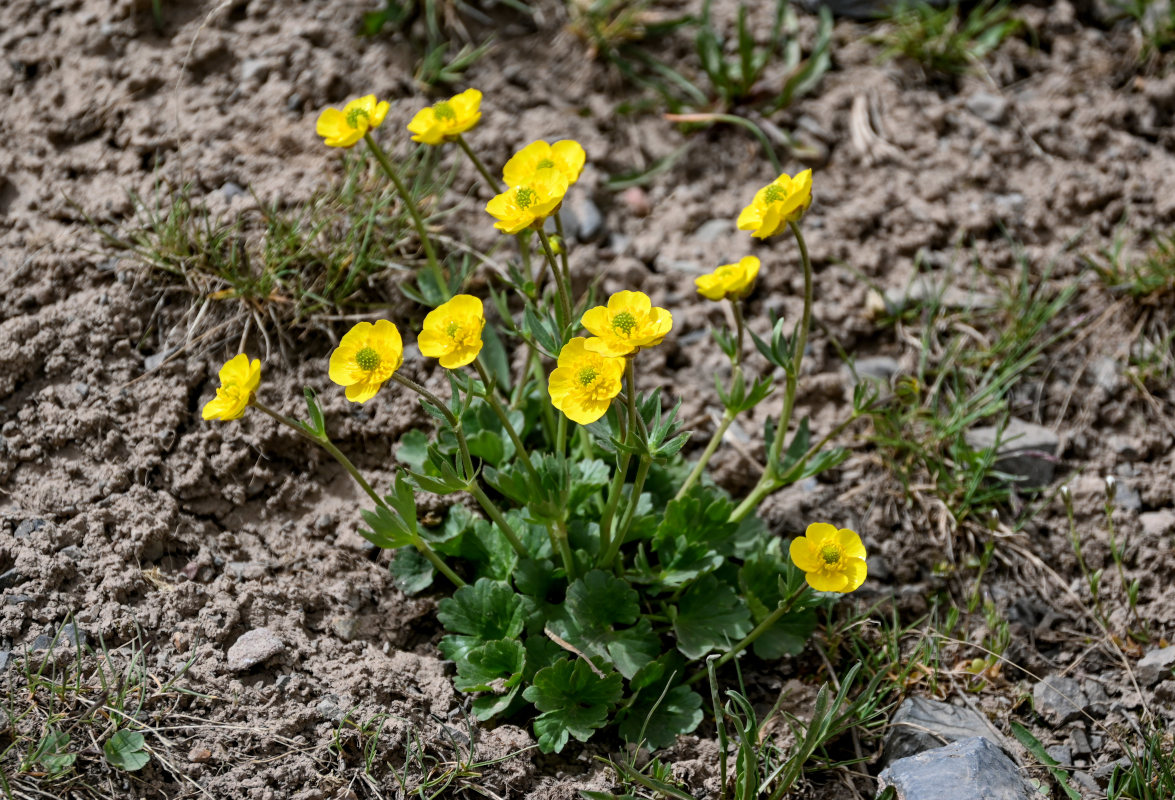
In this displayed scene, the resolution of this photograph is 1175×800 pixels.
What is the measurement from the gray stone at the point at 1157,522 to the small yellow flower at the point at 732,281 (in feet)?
5.29

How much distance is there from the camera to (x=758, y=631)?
8.14 feet

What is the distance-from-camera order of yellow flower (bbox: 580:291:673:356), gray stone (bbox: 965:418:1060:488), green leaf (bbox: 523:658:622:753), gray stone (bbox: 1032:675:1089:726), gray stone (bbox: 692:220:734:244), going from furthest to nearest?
gray stone (bbox: 692:220:734:244), gray stone (bbox: 965:418:1060:488), gray stone (bbox: 1032:675:1089:726), green leaf (bbox: 523:658:622:753), yellow flower (bbox: 580:291:673:356)

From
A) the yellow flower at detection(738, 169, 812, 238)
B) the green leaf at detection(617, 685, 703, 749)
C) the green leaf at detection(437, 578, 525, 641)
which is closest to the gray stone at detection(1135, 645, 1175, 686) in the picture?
the green leaf at detection(617, 685, 703, 749)

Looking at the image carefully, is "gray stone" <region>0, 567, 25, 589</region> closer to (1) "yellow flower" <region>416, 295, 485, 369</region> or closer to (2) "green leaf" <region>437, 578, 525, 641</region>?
(2) "green leaf" <region>437, 578, 525, 641</region>

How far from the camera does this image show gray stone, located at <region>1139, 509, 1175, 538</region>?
119 inches

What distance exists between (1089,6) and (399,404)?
11.6ft

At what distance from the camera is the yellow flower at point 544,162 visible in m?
2.49

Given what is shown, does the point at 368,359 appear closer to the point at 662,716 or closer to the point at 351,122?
the point at 351,122

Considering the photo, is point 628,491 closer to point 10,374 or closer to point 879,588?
point 879,588

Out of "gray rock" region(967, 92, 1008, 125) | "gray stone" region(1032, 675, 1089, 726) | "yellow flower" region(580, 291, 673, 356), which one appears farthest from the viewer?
"gray rock" region(967, 92, 1008, 125)

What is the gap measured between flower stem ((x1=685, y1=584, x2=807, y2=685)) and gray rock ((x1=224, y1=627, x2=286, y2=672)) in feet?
Result: 3.59

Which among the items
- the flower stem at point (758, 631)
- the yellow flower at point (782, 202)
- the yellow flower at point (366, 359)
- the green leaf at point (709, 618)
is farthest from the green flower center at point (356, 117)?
the flower stem at point (758, 631)

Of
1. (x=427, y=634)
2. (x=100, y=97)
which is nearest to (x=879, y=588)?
(x=427, y=634)

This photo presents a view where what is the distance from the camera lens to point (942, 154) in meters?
3.93
